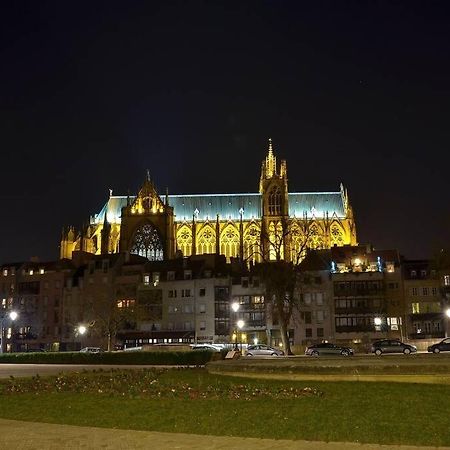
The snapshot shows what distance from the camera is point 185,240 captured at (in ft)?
473

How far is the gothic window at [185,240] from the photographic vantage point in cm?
14338

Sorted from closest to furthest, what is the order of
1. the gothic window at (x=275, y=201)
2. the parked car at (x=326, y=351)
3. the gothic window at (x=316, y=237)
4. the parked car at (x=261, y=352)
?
the parked car at (x=326, y=351), the parked car at (x=261, y=352), the gothic window at (x=316, y=237), the gothic window at (x=275, y=201)

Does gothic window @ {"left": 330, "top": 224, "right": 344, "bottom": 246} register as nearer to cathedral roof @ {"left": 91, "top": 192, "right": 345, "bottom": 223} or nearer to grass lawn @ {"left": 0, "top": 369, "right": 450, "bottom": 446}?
cathedral roof @ {"left": 91, "top": 192, "right": 345, "bottom": 223}

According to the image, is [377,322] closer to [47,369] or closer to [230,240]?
[47,369]

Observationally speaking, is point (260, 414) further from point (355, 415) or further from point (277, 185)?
point (277, 185)

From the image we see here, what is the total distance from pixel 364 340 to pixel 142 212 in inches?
2675

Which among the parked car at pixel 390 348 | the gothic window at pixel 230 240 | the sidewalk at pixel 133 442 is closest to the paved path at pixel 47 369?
the parked car at pixel 390 348

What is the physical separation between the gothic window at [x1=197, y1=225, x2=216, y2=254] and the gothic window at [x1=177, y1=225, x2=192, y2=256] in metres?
2.28

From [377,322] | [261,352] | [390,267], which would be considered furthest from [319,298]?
[261,352]

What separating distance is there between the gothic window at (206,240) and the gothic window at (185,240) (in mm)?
2284

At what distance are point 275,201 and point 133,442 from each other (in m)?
135

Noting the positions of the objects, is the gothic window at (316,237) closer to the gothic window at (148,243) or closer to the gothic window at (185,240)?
the gothic window at (185,240)

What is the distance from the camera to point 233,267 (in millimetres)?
105562

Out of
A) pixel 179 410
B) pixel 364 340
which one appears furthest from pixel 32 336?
pixel 179 410
